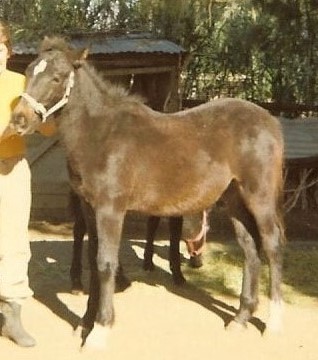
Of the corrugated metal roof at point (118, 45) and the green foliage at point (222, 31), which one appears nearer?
the green foliage at point (222, 31)

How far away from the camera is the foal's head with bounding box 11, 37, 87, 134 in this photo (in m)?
4.39

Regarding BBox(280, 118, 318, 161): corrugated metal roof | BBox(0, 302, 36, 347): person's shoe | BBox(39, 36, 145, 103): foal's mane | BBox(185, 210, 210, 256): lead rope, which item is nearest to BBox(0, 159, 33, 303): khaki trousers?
BBox(0, 302, 36, 347): person's shoe

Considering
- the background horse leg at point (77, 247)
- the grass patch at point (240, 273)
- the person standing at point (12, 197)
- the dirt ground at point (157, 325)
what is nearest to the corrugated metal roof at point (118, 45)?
the grass patch at point (240, 273)

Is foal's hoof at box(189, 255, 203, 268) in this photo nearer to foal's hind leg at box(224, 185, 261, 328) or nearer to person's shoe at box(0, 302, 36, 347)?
foal's hind leg at box(224, 185, 261, 328)

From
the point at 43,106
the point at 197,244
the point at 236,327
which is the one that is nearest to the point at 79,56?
the point at 43,106

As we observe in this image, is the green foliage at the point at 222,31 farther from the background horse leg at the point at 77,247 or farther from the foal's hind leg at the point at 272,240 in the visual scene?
the foal's hind leg at the point at 272,240

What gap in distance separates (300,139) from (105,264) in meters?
5.91

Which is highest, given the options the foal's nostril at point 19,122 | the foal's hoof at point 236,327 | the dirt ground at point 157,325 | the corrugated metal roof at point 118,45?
the foal's nostril at point 19,122

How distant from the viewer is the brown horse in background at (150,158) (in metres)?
4.58

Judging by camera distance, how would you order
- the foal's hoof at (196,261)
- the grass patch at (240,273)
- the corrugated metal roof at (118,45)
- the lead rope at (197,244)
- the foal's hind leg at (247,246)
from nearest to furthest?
the foal's hind leg at (247,246) → the grass patch at (240,273) → the lead rope at (197,244) → the foal's hoof at (196,261) → the corrugated metal roof at (118,45)

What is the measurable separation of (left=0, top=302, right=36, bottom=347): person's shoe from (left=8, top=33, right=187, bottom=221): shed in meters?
4.92

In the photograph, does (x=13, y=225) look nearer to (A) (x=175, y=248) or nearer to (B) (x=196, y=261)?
(A) (x=175, y=248)

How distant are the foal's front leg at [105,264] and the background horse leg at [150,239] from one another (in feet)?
5.69

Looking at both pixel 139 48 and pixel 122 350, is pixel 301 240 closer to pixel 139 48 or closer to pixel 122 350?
pixel 139 48
